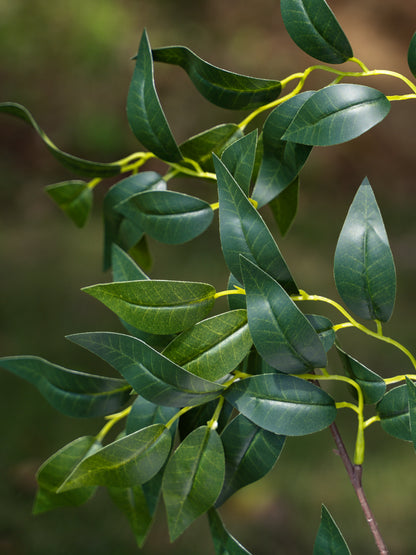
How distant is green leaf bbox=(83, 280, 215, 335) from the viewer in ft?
0.66

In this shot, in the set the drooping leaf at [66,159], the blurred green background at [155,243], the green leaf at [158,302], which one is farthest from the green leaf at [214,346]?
the blurred green background at [155,243]

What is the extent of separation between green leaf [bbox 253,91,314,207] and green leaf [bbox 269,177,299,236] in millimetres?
37

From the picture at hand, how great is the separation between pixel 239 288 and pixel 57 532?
707 millimetres

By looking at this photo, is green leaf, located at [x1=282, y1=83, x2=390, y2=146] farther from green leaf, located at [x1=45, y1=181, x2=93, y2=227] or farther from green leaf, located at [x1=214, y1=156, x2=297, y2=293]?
green leaf, located at [x1=45, y1=181, x2=93, y2=227]

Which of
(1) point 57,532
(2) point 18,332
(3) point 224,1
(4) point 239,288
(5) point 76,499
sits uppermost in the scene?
(3) point 224,1

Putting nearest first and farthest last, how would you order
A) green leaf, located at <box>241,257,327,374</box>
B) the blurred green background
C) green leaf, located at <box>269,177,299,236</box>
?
green leaf, located at <box>241,257,327,374</box> → green leaf, located at <box>269,177,299,236</box> → the blurred green background

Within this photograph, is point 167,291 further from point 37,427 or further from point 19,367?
point 37,427

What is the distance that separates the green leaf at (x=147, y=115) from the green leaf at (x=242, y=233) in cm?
6

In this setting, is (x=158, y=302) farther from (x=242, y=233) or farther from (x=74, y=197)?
(x=74, y=197)

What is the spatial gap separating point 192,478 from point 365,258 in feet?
0.32

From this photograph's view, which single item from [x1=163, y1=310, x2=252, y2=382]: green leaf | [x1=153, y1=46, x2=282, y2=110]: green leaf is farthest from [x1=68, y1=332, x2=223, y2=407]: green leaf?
[x1=153, y1=46, x2=282, y2=110]: green leaf

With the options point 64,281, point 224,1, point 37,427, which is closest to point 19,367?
point 37,427

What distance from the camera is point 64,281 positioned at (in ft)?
4.38

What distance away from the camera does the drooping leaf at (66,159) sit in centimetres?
26
